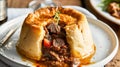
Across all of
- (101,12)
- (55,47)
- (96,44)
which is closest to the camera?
(55,47)

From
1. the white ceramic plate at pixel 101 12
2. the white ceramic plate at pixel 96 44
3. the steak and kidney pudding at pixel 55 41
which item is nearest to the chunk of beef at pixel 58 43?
the steak and kidney pudding at pixel 55 41

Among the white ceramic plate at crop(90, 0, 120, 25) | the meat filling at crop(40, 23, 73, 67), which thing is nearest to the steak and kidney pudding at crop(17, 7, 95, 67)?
the meat filling at crop(40, 23, 73, 67)

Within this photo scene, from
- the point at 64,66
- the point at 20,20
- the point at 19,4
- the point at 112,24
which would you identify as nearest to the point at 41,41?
the point at 64,66

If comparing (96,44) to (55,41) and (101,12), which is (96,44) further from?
(101,12)

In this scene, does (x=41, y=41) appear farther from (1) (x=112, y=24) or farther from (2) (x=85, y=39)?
(1) (x=112, y=24)

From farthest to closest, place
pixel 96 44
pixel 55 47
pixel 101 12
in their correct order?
pixel 101 12, pixel 96 44, pixel 55 47

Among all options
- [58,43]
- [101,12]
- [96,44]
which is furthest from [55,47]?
[101,12]
